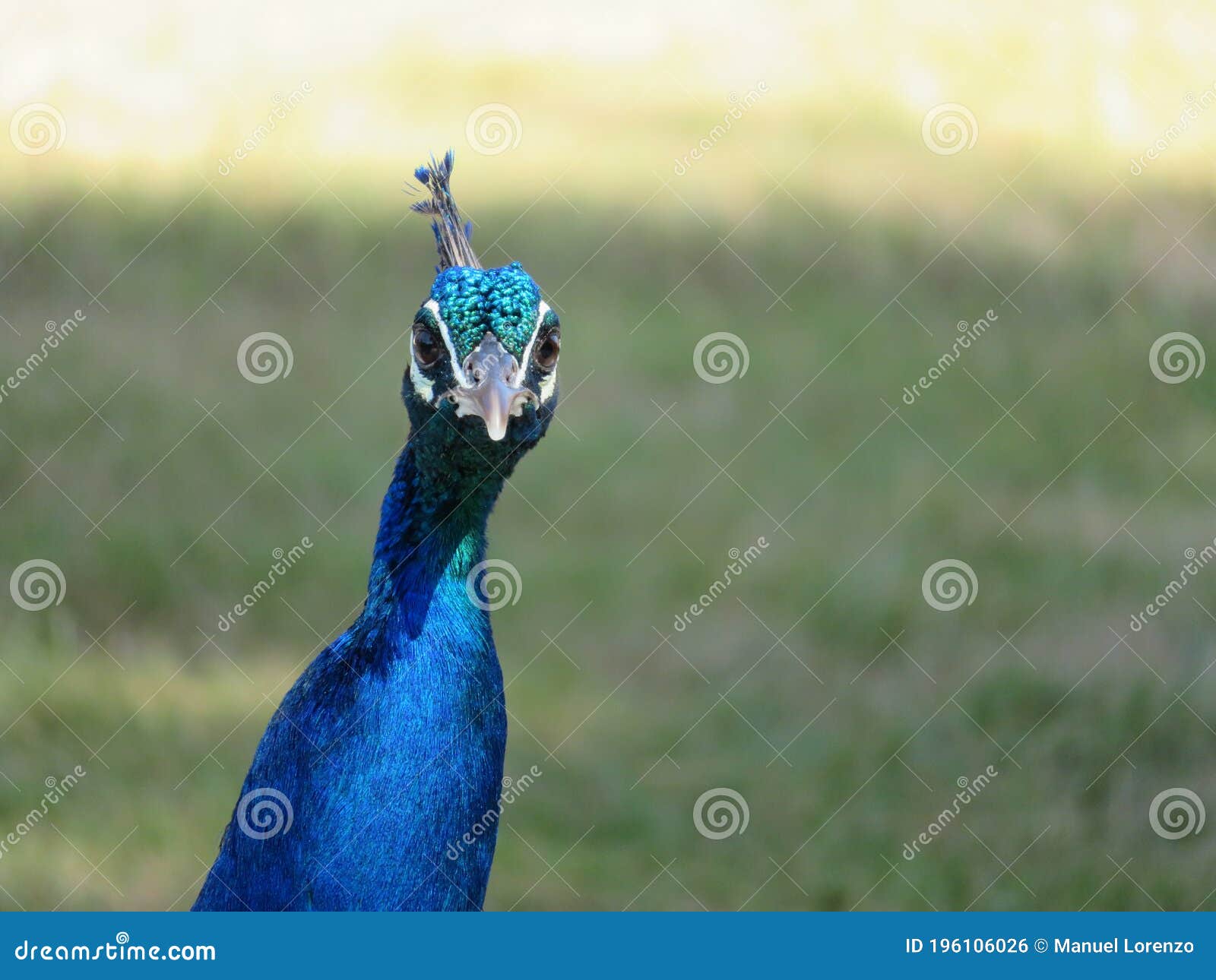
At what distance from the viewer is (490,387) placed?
2.71 metres

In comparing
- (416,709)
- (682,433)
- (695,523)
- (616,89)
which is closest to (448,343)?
(416,709)

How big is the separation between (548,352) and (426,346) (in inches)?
8.9

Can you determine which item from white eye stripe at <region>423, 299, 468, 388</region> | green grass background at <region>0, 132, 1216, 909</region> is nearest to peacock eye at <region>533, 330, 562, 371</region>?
white eye stripe at <region>423, 299, 468, 388</region>

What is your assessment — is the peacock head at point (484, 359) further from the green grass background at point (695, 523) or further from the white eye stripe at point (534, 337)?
the green grass background at point (695, 523)

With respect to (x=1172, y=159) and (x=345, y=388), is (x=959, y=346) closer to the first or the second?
(x=1172, y=159)

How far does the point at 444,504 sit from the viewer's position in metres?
3.05

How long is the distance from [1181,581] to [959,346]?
2.40 meters

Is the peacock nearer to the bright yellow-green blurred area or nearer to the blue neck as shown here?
the blue neck

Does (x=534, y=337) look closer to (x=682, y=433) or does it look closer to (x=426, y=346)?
(x=426, y=346)

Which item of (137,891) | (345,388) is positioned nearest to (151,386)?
(345,388)

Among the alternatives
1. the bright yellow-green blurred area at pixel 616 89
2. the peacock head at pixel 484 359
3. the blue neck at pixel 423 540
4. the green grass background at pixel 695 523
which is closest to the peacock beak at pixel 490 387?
the peacock head at pixel 484 359

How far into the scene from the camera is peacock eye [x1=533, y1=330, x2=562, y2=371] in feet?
9.42

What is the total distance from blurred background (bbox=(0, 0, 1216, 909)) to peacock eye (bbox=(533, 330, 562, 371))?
2.44m

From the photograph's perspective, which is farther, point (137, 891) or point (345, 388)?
point (345, 388)
